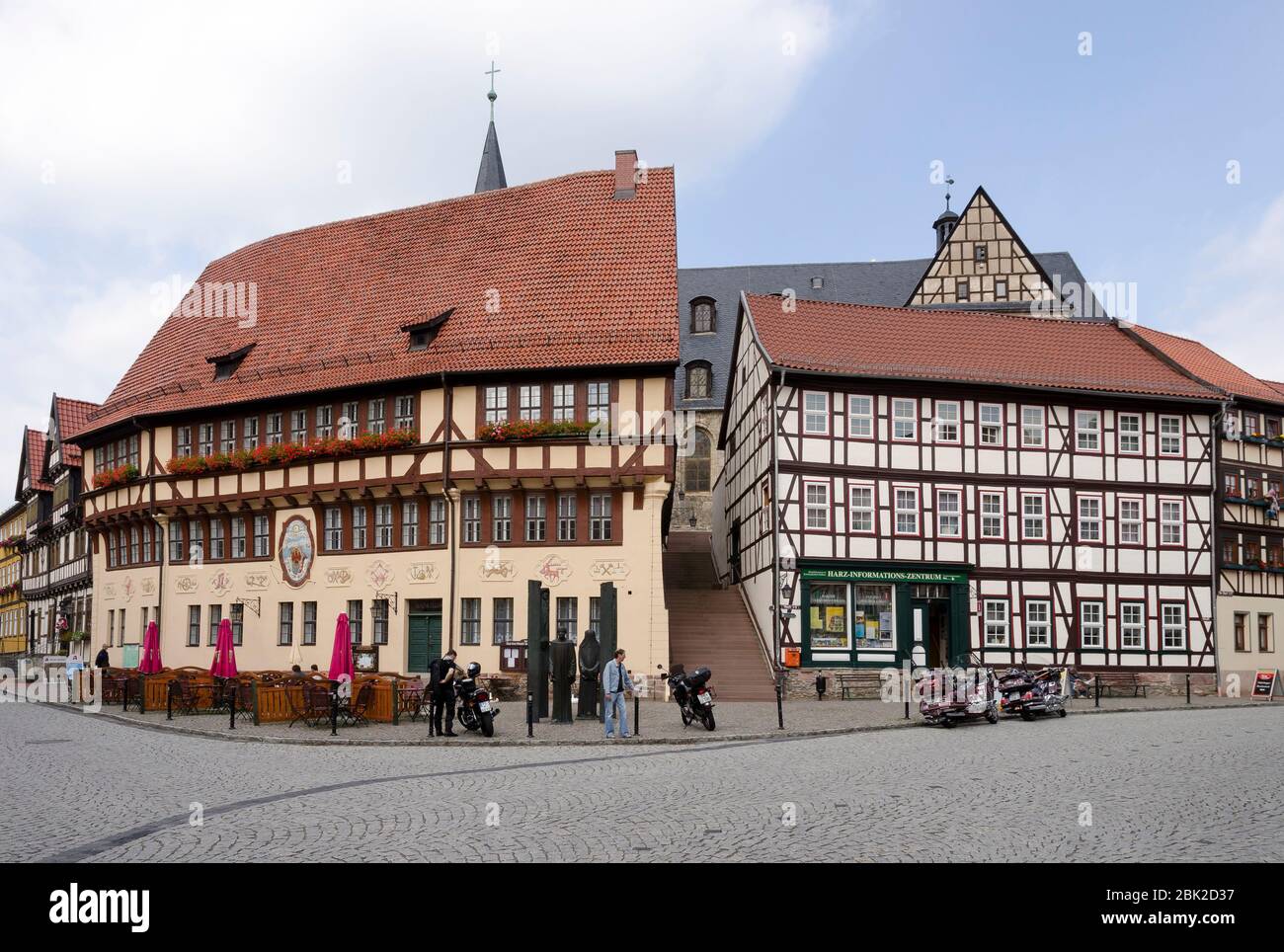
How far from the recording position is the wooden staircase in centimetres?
3091

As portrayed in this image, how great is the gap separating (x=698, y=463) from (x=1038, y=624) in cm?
2780

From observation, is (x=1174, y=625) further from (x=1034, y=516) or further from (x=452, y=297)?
(x=452, y=297)

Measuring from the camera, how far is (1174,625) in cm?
3547

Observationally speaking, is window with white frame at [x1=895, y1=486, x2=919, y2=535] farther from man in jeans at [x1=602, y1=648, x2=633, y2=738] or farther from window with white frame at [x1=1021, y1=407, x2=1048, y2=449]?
man in jeans at [x1=602, y1=648, x2=633, y2=738]

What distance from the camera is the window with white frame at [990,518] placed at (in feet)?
113

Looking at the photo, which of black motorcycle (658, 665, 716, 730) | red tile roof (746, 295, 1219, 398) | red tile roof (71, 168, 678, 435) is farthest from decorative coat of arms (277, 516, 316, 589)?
black motorcycle (658, 665, 716, 730)

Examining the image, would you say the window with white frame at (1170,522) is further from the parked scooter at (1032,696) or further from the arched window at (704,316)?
the arched window at (704,316)

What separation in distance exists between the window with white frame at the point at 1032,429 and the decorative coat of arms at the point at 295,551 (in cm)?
1976

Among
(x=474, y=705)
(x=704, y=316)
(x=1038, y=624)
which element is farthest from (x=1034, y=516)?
(x=704, y=316)

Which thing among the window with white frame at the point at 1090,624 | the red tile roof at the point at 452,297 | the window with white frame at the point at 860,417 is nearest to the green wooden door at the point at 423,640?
the red tile roof at the point at 452,297

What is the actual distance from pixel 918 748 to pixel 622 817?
8331mm

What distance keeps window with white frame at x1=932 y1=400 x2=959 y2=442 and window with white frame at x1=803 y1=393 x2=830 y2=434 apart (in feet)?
10.7

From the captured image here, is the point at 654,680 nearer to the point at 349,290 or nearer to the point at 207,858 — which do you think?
the point at 349,290

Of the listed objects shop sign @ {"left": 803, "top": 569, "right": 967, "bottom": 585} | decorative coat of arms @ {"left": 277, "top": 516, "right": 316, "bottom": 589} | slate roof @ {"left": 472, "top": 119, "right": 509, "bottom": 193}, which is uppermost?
slate roof @ {"left": 472, "top": 119, "right": 509, "bottom": 193}
